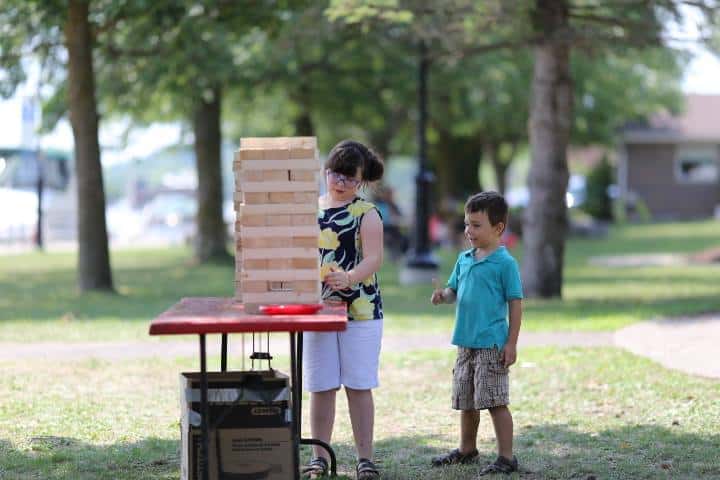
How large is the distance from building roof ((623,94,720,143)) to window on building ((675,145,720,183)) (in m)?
0.57

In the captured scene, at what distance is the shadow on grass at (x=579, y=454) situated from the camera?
6.89m

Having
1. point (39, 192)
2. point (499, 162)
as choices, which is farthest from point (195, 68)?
point (499, 162)

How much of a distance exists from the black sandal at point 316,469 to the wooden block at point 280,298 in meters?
1.32

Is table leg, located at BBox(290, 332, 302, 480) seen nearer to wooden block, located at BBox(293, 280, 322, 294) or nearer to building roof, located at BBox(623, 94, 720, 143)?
wooden block, located at BBox(293, 280, 322, 294)

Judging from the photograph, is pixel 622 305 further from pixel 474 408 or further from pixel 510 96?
pixel 510 96

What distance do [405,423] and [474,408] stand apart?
1.98m

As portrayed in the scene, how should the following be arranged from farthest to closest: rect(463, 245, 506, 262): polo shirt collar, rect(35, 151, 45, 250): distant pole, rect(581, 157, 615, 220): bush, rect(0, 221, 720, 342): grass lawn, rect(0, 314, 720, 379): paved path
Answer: rect(581, 157, 615, 220): bush, rect(35, 151, 45, 250): distant pole, rect(0, 221, 720, 342): grass lawn, rect(0, 314, 720, 379): paved path, rect(463, 245, 506, 262): polo shirt collar

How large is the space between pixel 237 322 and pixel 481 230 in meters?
1.78

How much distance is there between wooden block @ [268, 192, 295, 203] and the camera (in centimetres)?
592

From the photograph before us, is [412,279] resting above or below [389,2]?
below

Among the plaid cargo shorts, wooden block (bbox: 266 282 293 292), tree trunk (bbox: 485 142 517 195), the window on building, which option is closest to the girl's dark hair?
wooden block (bbox: 266 282 293 292)

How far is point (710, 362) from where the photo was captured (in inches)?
413

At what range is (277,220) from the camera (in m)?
5.91

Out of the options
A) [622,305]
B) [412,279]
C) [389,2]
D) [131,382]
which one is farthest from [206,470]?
[412,279]
